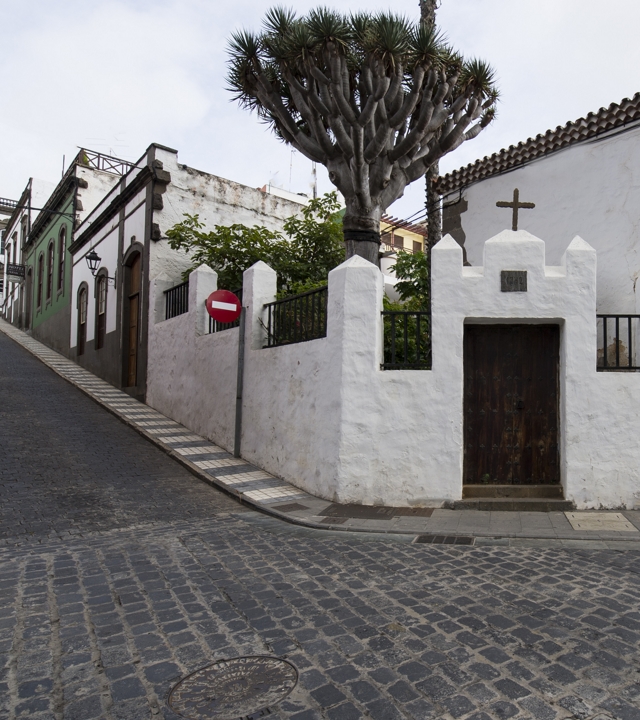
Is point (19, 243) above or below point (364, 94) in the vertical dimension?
above

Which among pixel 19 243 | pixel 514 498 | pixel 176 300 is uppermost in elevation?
pixel 19 243

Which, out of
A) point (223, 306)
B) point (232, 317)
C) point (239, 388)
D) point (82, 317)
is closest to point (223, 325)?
point (232, 317)

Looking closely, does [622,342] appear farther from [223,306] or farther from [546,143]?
[223,306]

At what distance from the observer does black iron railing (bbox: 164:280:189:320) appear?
1291 centimetres

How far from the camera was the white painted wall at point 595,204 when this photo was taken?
8.47m

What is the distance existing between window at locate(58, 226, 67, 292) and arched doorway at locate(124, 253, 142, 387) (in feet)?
30.4

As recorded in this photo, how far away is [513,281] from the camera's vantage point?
7191 mm

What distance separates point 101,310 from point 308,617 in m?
16.8

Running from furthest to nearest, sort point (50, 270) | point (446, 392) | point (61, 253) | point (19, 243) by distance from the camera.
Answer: point (19, 243)
point (50, 270)
point (61, 253)
point (446, 392)

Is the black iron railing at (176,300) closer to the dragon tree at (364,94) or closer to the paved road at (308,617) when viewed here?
the dragon tree at (364,94)

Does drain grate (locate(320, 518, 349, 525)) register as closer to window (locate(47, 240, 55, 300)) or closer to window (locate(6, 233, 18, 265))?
window (locate(47, 240, 55, 300))

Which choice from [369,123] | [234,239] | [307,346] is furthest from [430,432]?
[234,239]

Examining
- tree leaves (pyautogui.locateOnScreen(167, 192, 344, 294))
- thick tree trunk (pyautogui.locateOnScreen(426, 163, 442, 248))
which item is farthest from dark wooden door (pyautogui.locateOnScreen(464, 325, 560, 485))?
tree leaves (pyautogui.locateOnScreen(167, 192, 344, 294))

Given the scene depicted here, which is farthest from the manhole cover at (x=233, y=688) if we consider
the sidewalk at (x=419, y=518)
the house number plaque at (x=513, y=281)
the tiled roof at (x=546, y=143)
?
the tiled roof at (x=546, y=143)
